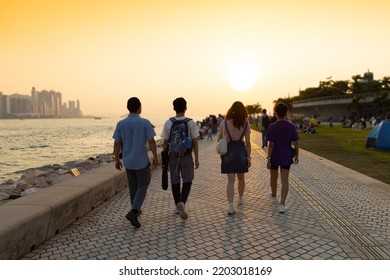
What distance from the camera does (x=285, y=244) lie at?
4395 mm

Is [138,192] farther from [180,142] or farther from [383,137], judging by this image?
[383,137]

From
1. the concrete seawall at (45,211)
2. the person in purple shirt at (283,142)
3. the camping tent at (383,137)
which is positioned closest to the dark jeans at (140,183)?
the concrete seawall at (45,211)

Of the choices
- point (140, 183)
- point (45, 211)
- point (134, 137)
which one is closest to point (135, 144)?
point (134, 137)

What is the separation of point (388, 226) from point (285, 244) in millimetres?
1928

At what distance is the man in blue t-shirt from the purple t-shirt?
6.86 ft

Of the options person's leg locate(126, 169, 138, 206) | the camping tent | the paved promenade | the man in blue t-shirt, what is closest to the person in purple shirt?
the paved promenade

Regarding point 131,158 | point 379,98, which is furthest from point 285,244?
point 379,98

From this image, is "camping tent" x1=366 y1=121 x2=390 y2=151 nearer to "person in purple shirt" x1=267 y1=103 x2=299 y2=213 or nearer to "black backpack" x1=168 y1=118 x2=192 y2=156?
"person in purple shirt" x1=267 y1=103 x2=299 y2=213

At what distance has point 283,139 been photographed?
569cm

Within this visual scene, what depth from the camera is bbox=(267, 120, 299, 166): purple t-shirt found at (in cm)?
566

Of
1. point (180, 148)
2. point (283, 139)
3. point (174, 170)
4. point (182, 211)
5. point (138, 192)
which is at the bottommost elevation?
point (182, 211)

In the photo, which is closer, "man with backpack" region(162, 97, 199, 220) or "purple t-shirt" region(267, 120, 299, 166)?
"man with backpack" region(162, 97, 199, 220)

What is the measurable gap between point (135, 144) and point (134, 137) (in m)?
0.10
